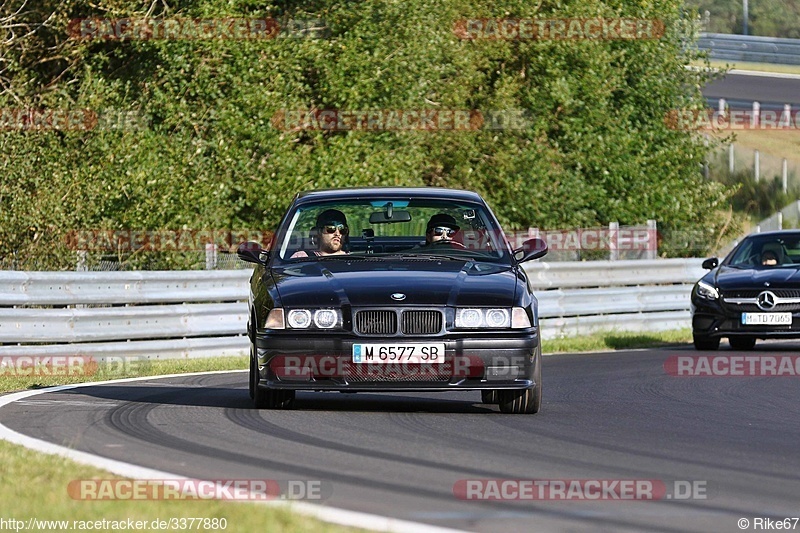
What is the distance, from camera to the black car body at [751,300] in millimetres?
17562

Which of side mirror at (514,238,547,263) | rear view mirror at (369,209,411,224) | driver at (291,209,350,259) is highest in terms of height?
rear view mirror at (369,209,411,224)

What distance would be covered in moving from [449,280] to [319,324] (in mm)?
924

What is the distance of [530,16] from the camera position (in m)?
29.5

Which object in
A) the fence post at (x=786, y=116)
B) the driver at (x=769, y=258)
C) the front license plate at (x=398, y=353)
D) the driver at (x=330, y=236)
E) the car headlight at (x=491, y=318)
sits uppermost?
the fence post at (x=786, y=116)

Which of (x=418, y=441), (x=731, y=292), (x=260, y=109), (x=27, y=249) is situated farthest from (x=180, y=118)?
(x=418, y=441)

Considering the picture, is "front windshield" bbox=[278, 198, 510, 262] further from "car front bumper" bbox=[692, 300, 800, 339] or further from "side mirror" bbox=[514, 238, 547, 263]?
"car front bumper" bbox=[692, 300, 800, 339]

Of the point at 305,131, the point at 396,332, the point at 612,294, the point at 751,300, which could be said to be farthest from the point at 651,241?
the point at 396,332

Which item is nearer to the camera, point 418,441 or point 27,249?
point 418,441

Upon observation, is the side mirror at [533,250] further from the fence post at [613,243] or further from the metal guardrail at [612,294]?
the fence post at [613,243]

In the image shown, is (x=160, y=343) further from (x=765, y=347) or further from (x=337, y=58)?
(x=337, y=58)

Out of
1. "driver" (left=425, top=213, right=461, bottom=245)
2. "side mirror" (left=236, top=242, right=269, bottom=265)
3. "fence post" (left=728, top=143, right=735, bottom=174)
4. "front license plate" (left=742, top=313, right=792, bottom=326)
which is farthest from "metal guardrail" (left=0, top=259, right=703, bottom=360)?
"fence post" (left=728, top=143, right=735, bottom=174)

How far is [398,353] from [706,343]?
32.8 feet

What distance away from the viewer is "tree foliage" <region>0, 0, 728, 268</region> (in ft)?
73.2

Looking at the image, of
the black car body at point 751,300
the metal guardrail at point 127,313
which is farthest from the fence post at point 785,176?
the metal guardrail at point 127,313
